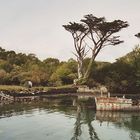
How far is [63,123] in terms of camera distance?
4194cm

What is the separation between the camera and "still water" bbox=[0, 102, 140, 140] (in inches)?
1407

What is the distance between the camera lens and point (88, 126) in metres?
41.0

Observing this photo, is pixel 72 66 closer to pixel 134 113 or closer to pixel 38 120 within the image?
pixel 134 113

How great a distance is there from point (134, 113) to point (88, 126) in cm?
1019

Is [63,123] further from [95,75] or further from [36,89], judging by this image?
[95,75]

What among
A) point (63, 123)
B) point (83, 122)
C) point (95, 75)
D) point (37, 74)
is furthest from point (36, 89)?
point (63, 123)

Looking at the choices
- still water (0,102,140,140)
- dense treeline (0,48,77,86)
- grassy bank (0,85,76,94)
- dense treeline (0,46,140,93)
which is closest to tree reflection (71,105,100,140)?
still water (0,102,140,140)

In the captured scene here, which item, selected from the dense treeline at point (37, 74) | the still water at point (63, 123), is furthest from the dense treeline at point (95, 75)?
the still water at point (63, 123)

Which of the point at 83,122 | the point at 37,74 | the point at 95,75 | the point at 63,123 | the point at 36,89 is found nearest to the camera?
the point at 63,123

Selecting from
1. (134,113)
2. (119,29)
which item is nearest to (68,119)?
(134,113)

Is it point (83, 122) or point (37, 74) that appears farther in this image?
point (37, 74)

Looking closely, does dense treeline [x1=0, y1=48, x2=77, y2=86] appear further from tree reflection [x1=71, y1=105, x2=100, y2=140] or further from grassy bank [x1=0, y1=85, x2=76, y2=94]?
tree reflection [x1=71, y1=105, x2=100, y2=140]

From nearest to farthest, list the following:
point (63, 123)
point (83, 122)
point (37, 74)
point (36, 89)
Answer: point (63, 123) → point (83, 122) → point (36, 89) → point (37, 74)

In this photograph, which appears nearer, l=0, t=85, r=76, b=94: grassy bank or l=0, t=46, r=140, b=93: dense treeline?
l=0, t=85, r=76, b=94: grassy bank
